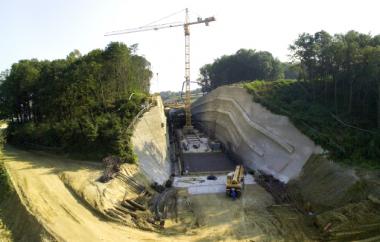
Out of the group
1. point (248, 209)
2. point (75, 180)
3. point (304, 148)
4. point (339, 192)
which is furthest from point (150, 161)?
point (339, 192)

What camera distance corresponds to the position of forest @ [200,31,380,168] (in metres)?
26.3

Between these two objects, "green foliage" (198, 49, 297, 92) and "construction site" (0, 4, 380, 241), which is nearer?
A: "construction site" (0, 4, 380, 241)

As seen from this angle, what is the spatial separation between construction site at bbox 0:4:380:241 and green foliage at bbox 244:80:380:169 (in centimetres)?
89

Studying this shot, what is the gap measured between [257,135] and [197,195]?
12.6 meters

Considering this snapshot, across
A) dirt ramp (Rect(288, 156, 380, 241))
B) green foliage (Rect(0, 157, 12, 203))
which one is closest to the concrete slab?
dirt ramp (Rect(288, 156, 380, 241))

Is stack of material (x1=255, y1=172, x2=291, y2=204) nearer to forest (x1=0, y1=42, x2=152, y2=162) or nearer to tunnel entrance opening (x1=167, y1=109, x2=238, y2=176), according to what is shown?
tunnel entrance opening (x1=167, y1=109, x2=238, y2=176)

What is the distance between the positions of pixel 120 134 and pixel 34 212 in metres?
12.3

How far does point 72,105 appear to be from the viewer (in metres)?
34.0

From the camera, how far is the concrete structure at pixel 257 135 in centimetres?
2894

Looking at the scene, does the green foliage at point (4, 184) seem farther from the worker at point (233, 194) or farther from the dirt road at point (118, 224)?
the worker at point (233, 194)

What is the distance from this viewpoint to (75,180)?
2264 cm

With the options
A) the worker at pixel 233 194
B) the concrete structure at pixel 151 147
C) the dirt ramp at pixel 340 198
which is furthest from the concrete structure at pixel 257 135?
the concrete structure at pixel 151 147

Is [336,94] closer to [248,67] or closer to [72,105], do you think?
[72,105]

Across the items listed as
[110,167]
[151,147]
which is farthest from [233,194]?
[151,147]
